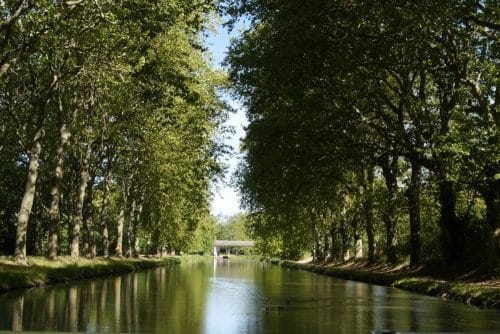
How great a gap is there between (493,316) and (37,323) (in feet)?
41.1

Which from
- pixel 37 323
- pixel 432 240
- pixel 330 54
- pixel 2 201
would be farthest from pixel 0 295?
pixel 2 201

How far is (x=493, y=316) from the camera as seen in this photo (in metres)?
16.8

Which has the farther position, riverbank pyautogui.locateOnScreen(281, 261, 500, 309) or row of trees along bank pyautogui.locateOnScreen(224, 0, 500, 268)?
row of trees along bank pyautogui.locateOnScreen(224, 0, 500, 268)

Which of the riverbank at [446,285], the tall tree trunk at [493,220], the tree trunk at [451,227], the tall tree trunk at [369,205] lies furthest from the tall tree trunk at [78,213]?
the tall tree trunk at [493,220]

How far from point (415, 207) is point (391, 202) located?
6.37ft

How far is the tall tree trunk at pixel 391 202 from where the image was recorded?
121 feet

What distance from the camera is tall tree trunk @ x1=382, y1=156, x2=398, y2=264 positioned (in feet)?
121

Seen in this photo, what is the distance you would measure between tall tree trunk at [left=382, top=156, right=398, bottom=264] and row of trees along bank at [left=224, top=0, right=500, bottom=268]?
0.27 ft

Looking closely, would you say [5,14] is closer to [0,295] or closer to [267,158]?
[0,295]

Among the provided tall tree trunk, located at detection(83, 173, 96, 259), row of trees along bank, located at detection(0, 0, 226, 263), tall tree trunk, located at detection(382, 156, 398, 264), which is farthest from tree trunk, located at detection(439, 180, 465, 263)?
tall tree trunk, located at detection(83, 173, 96, 259)

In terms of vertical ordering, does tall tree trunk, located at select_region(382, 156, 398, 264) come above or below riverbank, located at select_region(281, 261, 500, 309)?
above

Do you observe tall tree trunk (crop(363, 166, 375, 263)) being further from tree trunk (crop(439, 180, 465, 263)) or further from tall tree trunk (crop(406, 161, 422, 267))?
tree trunk (crop(439, 180, 465, 263))

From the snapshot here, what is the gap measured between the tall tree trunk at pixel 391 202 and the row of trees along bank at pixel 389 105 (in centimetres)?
8

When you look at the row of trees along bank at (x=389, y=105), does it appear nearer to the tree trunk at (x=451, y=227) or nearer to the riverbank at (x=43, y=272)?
the tree trunk at (x=451, y=227)
